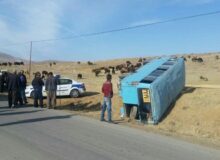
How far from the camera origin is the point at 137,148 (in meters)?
11.7

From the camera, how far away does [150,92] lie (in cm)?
1969

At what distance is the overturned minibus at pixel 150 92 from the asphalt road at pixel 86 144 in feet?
11.1

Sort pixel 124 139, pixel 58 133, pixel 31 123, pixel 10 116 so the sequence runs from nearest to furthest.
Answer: pixel 124 139 < pixel 58 133 < pixel 31 123 < pixel 10 116

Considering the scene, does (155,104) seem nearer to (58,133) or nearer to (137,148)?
(58,133)

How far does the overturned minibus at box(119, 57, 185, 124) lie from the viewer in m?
19.8

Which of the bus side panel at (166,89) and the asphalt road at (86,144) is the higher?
the bus side panel at (166,89)

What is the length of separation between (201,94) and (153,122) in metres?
3.70

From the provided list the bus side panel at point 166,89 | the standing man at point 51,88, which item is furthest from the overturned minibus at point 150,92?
the standing man at point 51,88

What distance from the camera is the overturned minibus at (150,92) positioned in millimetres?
19844

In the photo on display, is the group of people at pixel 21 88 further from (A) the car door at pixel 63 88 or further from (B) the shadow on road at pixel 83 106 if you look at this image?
(A) the car door at pixel 63 88

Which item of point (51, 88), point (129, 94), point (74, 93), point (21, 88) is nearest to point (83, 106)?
point (74, 93)

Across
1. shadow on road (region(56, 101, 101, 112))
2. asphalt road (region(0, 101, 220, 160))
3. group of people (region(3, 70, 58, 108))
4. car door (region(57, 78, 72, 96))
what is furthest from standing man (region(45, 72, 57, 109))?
car door (region(57, 78, 72, 96))

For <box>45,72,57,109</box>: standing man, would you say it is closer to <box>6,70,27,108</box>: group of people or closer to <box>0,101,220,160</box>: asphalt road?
<box>6,70,27,108</box>: group of people

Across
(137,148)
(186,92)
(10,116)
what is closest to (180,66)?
(186,92)
